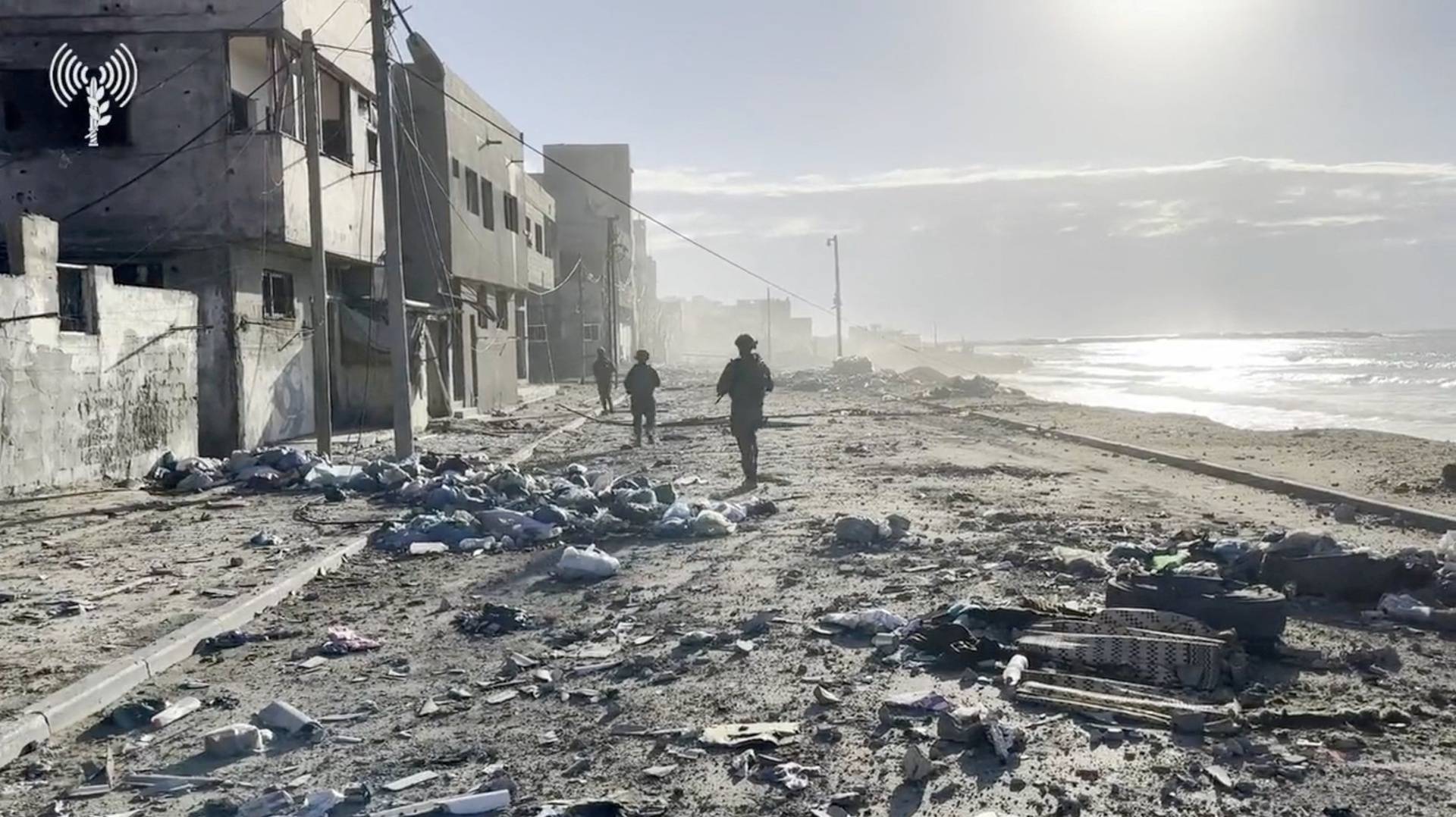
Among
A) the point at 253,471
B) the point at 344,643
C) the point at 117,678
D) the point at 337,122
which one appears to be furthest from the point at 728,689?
the point at 337,122

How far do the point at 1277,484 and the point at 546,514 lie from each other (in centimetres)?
883

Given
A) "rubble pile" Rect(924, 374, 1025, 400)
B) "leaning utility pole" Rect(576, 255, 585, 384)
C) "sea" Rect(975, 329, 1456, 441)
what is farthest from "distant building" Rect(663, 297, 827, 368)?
"rubble pile" Rect(924, 374, 1025, 400)

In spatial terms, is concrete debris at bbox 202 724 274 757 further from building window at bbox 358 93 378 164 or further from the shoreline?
building window at bbox 358 93 378 164

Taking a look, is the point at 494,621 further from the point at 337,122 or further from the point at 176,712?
the point at 337,122

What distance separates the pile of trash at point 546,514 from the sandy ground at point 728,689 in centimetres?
36

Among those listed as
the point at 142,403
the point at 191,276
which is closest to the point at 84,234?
the point at 191,276

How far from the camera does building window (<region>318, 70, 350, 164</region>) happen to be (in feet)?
74.3

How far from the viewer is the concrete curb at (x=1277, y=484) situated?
434 inches

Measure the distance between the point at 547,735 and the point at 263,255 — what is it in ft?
55.2

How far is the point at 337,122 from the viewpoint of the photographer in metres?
22.9

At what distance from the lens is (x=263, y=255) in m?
19.9

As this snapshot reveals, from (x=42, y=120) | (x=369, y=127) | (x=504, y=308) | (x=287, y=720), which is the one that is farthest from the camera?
(x=504, y=308)

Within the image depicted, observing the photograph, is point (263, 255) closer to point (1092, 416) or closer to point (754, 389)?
point (754, 389)

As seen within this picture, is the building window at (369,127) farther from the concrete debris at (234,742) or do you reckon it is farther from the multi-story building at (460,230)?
the concrete debris at (234,742)
